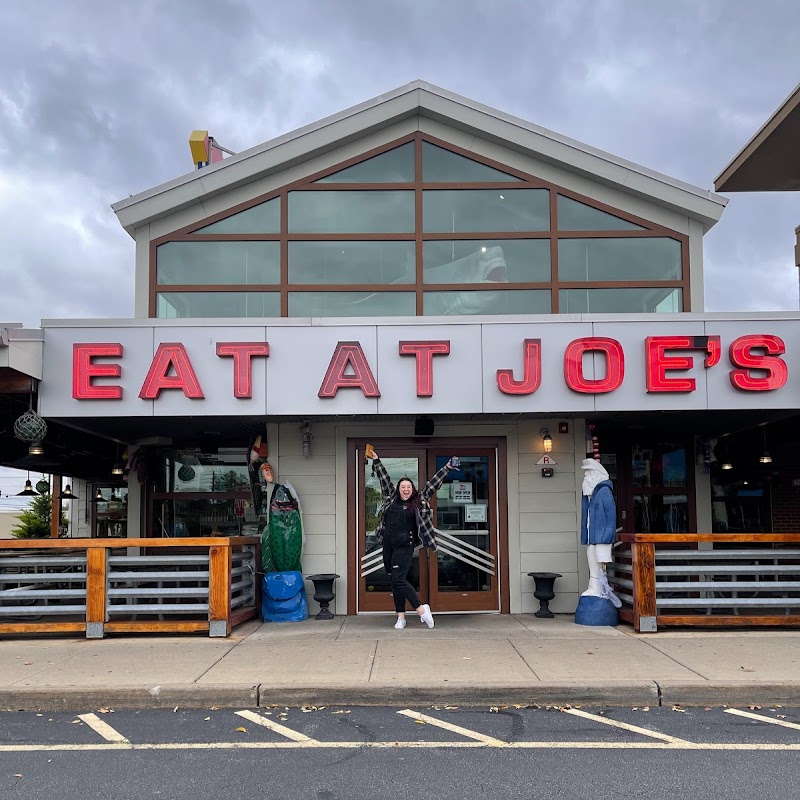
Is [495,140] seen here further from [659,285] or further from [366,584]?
[366,584]

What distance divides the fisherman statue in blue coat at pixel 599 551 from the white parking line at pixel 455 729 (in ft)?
12.9

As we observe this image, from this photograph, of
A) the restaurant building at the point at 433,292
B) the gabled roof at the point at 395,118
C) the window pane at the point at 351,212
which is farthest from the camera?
the window pane at the point at 351,212

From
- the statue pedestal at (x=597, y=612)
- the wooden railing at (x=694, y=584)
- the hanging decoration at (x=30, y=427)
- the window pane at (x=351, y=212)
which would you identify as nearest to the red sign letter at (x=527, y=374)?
the wooden railing at (x=694, y=584)

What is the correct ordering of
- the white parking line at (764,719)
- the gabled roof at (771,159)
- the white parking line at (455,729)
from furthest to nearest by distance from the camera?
the gabled roof at (771,159), the white parking line at (764,719), the white parking line at (455,729)

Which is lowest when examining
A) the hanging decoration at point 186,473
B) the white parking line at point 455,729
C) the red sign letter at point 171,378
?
the white parking line at point 455,729

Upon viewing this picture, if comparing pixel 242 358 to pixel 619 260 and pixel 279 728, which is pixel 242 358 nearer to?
pixel 279 728

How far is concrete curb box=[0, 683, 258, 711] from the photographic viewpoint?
669cm

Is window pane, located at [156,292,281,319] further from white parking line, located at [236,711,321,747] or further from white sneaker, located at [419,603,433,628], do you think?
white parking line, located at [236,711,321,747]

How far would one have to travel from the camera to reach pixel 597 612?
9.84 m

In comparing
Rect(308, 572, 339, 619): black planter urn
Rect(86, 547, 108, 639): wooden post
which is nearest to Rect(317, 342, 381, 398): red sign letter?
Rect(308, 572, 339, 619): black planter urn

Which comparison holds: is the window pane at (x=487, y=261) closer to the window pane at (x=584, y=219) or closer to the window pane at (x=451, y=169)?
the window pane at (x=584, y=219)

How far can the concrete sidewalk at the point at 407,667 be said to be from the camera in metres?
6.71

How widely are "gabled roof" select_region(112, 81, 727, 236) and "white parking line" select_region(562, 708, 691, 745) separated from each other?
7.06 m

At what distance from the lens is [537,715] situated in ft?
21.1
